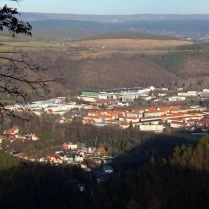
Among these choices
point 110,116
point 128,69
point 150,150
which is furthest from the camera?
point 128,69

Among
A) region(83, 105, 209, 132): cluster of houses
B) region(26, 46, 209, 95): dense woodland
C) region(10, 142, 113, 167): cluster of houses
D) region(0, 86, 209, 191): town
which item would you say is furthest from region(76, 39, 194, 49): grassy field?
region(10, 142, 113, 167): cluster of houses

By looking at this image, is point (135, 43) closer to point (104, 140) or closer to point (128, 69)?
point (128, 69)

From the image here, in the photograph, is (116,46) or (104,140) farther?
(116,46)

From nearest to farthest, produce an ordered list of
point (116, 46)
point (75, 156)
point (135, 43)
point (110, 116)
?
point (75, 156) < point (110, 116) < point (116, 46) < point (135, 43)

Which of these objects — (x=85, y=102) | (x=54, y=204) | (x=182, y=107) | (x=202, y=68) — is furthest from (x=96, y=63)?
(x=54, y=204)

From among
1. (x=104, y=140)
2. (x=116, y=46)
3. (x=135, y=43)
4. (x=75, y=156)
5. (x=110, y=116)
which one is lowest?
(x=110, y=116)

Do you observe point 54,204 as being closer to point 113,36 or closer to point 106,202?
point 106,202

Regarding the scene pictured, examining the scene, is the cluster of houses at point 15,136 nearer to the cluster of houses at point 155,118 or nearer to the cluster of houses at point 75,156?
the cluster of houses at point 75,156

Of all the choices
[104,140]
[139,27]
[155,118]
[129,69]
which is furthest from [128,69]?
[139,27]

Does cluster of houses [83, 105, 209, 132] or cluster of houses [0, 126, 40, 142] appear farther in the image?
cluster of houses [83, 105, 209, 132]

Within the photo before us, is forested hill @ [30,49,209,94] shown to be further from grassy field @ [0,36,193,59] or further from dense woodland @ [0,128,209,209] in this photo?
dense woodland @ [0,128,209,209]

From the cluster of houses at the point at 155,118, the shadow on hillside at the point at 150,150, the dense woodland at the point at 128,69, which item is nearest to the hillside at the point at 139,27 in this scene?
the dense woodland at the point at 128,69
